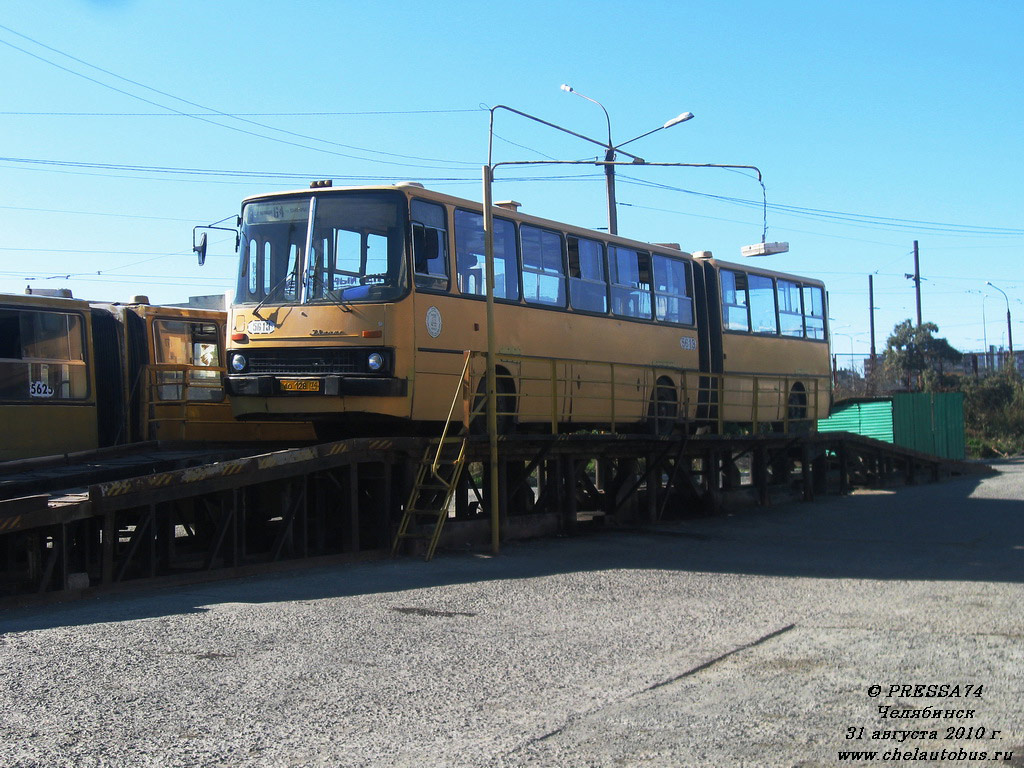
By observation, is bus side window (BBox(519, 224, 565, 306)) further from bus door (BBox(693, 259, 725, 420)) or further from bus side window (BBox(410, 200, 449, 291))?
bus door (BBox(693, 259, 725, 420))

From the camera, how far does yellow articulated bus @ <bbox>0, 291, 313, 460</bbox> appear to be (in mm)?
14047

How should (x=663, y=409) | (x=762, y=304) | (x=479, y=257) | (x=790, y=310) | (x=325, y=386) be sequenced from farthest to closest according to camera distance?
(x=790, y=310) < (x=762, y=304) < (x=663, y=409) < (x=479, y=257) < (x=325, y=386)

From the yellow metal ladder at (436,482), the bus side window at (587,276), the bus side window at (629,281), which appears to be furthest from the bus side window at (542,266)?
the yellow metal ladder at (436,482)

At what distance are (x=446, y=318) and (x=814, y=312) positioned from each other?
1259 centimetres

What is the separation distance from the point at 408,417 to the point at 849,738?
7717mm

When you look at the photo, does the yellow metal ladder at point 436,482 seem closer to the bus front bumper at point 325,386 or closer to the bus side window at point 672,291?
the bus front bumper at point 325,386

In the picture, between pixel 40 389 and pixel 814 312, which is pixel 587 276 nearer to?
pixel 40 389

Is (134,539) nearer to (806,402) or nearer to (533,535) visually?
(533,535)

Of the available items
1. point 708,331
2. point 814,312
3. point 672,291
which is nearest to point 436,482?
point 672,291

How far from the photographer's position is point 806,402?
74.5 ft

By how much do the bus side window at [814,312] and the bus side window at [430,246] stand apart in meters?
12.0

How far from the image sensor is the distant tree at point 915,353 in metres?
56.7

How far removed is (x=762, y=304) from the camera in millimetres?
21250

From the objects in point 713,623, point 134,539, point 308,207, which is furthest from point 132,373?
point 713,623
